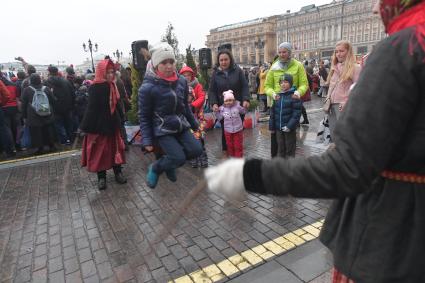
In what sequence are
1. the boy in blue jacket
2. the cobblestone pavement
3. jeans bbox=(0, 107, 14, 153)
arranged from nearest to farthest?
1. the cobblestone pavement
2. the boy in blue jacket
3. jeans bbox=(0, 107, 14, 153)

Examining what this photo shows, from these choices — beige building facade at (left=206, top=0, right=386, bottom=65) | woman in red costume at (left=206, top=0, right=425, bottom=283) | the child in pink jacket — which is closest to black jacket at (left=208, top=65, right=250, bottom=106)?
the child in pink jacket

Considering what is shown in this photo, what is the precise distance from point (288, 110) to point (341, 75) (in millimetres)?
1003

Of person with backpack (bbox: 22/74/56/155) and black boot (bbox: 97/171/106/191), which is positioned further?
person with backpack (bbox: 22/74/56/155)

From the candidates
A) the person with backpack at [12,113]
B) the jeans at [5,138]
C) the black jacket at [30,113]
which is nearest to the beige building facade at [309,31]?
the person with backpack at [12,113]

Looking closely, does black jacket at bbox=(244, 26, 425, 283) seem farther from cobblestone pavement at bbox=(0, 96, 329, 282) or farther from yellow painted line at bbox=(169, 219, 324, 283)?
yellow painted line at bbox=(169, 219, 324, 283)

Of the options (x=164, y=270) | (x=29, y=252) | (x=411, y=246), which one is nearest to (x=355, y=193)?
(x=411, y=246)

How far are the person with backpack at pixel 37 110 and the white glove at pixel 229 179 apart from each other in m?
7.81

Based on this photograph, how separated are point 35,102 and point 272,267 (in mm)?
6922

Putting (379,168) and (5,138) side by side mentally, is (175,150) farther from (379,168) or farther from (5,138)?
(5,138)

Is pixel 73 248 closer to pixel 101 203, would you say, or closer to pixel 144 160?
pixel 101 203

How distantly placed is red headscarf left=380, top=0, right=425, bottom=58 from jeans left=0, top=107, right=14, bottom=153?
8767mm

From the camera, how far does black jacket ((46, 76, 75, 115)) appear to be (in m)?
8.54

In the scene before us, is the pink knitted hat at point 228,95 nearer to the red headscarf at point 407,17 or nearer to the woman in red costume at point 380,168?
the woman in red costume at point 380,168

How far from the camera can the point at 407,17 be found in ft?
3.45
